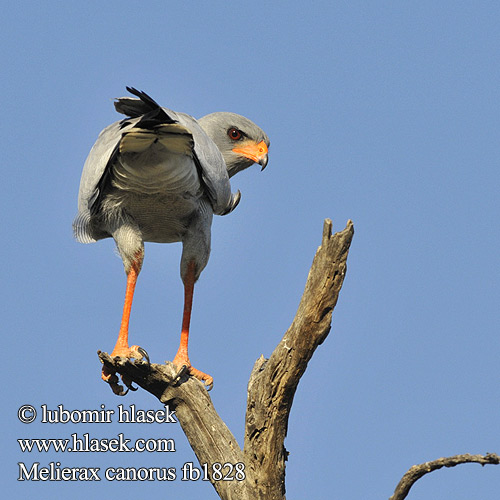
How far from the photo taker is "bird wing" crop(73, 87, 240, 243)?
257 inches

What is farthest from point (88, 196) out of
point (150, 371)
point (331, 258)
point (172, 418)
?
point (331, 258)

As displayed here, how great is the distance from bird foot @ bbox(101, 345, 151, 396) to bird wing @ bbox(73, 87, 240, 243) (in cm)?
141

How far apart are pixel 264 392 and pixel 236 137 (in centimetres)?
357

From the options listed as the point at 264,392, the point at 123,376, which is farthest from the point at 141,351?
the point at 264,392

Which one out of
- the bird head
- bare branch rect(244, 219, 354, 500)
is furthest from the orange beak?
bare branch rect(244, 219, 354, 500)

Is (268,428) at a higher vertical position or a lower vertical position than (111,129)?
lower

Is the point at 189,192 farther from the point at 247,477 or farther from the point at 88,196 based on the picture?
the point at 247,477

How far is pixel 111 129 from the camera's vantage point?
7.58 metres

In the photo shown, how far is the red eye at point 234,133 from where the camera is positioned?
28.9 ft

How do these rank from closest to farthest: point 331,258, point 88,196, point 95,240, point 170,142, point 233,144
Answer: point 331,258 → point 170,142 → point 88,196 → point 95,240 → point 233,144

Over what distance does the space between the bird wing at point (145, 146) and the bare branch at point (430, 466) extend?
3280 mm

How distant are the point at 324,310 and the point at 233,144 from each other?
11.2 ft

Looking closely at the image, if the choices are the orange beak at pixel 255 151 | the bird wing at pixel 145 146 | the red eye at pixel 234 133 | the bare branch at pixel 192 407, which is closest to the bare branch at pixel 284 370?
the bare branch at pixel 192 407

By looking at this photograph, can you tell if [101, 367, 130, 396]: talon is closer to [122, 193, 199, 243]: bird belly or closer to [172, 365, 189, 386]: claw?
[172, 365, 189, 386]: claw
